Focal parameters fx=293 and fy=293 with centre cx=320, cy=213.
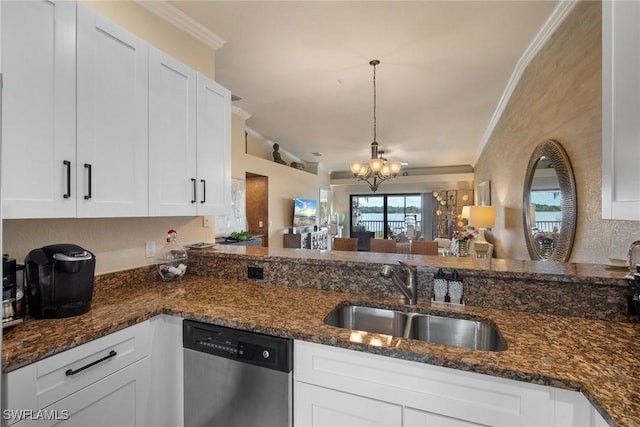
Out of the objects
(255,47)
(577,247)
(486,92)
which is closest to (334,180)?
(486,92)

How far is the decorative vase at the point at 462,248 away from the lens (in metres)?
4.18

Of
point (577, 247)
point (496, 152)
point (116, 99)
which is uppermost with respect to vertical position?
point (496, 152)

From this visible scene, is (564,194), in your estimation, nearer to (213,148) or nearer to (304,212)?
(213,148)

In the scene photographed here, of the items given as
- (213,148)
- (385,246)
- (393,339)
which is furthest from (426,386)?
(385,246)

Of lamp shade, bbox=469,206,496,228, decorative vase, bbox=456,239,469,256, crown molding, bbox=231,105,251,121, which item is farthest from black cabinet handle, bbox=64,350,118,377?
lamp shade, bbox=469,206,496,228

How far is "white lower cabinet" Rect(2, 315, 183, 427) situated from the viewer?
0.95 metres

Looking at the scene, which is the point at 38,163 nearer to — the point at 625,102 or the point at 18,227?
the point at 18,227

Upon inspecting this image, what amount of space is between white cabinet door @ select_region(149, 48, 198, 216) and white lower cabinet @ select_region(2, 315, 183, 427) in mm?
689

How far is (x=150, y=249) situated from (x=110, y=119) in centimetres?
93

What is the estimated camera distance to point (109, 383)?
1175 mm

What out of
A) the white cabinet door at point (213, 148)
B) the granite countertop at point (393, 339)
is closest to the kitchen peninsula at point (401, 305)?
the granite countertop at point (393, 339)

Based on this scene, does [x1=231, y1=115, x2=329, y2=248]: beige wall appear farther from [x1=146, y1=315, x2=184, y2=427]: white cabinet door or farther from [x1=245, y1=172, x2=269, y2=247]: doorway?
[x1=146, y1=315, x2=184, y2=427]: white cabinet door

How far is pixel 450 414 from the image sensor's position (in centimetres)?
95

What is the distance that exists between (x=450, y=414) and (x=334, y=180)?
29.7 ft
